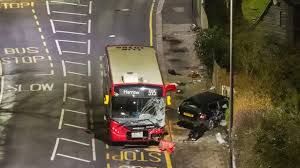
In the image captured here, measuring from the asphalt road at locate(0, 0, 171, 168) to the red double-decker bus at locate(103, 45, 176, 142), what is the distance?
124cm

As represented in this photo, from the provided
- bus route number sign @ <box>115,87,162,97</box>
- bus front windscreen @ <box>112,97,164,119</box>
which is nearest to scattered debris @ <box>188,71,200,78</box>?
bus front windscreen @ <box>112,97,164,119</box>

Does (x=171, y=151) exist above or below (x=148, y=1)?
below

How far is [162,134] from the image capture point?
128ft

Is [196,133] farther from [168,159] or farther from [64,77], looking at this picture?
[64,77]

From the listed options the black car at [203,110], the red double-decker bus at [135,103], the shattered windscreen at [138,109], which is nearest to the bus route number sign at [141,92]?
the red double-decker bus at [135,103]

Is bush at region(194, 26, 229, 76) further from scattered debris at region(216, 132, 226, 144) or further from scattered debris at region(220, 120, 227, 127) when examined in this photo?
scattered debris at region(216, 132, 226, 144)

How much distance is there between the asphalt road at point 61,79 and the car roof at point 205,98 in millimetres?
4962

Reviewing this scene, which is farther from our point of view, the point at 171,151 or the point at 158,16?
the point at 158,16

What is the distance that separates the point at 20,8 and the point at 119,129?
27336 mm

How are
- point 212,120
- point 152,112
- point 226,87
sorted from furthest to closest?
1. point 226,87
2. point 212,120
3. point 152,112

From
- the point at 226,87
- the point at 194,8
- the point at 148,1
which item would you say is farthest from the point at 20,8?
the point at 226,87

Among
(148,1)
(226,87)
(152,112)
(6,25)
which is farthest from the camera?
(148,1)

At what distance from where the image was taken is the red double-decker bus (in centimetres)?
3750

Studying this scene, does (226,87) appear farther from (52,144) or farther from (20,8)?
(20,8)
